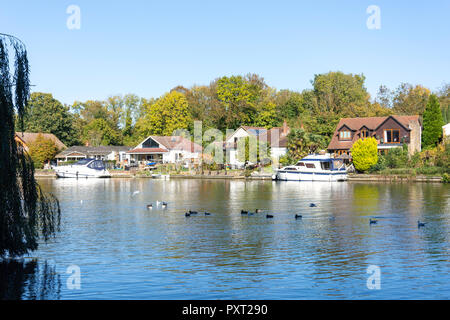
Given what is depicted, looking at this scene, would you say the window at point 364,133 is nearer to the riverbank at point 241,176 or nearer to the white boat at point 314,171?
the white boat at point 314,171

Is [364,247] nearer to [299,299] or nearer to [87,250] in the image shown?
[299,299]

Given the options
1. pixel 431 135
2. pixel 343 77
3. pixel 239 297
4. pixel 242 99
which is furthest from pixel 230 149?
pixel 239 297

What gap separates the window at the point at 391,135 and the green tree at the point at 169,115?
165ft

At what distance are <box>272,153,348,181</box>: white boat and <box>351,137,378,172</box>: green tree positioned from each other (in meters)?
2.53

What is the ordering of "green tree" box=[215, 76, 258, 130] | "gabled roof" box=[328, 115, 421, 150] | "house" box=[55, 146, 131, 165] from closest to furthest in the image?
"gabled roof" box=[328, 115, 421, 150] → "house" box=[55, 146, 131, 165] → "green tree" box=[215, 76, 258, 130]

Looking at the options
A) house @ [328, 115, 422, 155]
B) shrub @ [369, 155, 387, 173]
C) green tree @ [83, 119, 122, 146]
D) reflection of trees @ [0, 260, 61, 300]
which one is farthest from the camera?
green tree @ [83, 119, 122, 146]

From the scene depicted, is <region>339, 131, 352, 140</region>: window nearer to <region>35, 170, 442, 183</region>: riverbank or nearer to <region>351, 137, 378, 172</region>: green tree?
<region>351, 137, 378, 172</region>: green tree

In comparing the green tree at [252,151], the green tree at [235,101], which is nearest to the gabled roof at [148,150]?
the green tree at [235,101]

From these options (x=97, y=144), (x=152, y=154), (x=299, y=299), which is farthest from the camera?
(x=97, y=144)

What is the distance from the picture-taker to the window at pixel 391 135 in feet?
279

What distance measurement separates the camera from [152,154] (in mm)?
114062

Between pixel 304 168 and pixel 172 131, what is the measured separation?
1960 inches

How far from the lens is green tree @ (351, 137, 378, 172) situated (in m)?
77.5

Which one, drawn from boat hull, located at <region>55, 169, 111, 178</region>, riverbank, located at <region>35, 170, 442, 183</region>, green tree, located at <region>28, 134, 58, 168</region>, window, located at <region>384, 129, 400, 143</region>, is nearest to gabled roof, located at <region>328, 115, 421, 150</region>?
window, located at <region>384, 129, 400, 143</region>
